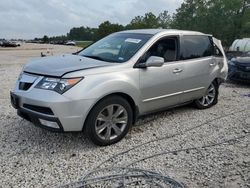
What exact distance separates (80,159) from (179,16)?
54.3 metres

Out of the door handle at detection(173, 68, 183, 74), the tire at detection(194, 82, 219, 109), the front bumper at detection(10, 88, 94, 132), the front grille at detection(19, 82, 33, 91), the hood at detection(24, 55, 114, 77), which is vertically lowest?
→ the tire at detection(194, 82, 219, 109)

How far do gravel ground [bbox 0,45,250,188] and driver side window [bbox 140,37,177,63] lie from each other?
119 centimetres

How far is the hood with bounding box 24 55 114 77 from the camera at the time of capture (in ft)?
14.2

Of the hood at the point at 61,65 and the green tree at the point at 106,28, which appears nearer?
the hood at the point at 61,65

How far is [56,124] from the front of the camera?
418 cm

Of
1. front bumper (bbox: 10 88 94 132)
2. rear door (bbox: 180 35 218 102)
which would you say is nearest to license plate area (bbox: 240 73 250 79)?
rear door (bbox: 180 35 218 102)

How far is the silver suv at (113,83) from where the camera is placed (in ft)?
13.8

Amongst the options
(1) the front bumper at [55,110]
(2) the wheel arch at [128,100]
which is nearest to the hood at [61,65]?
(1) the front bumper at [55,110]

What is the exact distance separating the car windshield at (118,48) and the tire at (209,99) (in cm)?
205

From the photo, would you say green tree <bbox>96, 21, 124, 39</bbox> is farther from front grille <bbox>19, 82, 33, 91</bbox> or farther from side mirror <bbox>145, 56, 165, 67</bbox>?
front grille <bbox>19, 82, 33, 91</bbox>

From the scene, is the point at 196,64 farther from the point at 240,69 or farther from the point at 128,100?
the point at 240,69

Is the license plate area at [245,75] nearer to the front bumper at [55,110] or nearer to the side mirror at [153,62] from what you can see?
the side mirror at [153,62]

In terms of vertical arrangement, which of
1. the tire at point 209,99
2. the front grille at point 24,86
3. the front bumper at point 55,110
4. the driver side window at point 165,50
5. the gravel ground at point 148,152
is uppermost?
the driver side window at point 165,50

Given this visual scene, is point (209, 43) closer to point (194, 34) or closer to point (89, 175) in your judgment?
point (194, 34)
